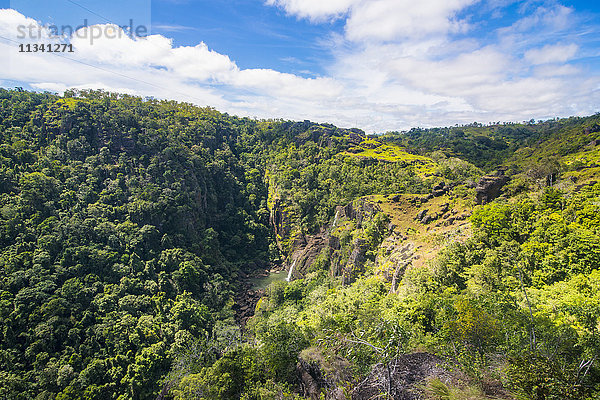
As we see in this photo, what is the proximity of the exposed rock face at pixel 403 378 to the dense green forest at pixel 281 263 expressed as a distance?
8cm

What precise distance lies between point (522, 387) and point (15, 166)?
87249mm

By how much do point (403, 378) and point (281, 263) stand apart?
7435cm

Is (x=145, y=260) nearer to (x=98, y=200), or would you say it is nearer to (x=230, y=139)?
(x=98, y=200)

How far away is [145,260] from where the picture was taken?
205 ft

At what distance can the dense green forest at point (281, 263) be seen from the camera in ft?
46.6

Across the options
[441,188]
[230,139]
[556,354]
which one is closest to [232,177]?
[230,139]

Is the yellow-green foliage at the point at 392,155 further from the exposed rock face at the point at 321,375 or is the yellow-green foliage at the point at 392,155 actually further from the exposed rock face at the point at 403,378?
the exposed rock face at the point at 403,378

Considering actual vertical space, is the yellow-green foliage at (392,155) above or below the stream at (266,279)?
above

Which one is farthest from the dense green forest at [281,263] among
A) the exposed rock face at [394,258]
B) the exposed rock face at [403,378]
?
the exposed rock face at [394,258]

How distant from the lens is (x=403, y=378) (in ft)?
32.6

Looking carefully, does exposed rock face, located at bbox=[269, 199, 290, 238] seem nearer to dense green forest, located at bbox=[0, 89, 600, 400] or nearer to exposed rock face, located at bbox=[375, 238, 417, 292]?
dense green forest, located at bbox=[0, 89, 600, 400]

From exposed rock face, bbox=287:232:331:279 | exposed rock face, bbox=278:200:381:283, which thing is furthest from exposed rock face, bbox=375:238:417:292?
exposed rock face, bbox=287:232:331:279

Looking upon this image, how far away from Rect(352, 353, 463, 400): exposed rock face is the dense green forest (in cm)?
8

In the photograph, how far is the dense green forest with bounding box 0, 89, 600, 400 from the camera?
14.2m
